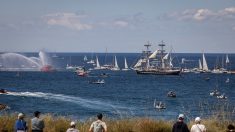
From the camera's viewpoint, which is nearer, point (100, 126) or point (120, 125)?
point (100, 126)

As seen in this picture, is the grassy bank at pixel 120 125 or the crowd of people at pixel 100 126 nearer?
the crowd of people at pixel 100 126

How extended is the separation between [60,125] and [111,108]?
54.6m

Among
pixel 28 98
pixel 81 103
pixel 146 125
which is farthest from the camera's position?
pixel 28 98

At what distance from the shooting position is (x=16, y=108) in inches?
3137

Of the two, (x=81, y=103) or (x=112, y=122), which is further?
(x=81, y=103)

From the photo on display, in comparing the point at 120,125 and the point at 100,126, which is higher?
the point at 100,126

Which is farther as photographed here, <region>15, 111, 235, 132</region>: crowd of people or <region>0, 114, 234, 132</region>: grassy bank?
<region>0, 114, 234, 132</region>: grassy bank

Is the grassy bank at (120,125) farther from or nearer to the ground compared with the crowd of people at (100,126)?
nearer to the ground

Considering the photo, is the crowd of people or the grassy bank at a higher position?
the crowd of people

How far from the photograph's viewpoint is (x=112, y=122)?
86.9 feet

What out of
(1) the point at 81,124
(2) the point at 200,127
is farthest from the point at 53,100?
(2) the point at 200,127

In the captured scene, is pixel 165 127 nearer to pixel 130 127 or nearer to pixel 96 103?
pixel 130 127

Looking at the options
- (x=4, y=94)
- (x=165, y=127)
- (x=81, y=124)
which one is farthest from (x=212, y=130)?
(x=4, y=94)

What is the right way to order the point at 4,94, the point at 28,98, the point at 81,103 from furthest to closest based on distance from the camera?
the point at 4,94, the point at 28,98, the point at 81,103
